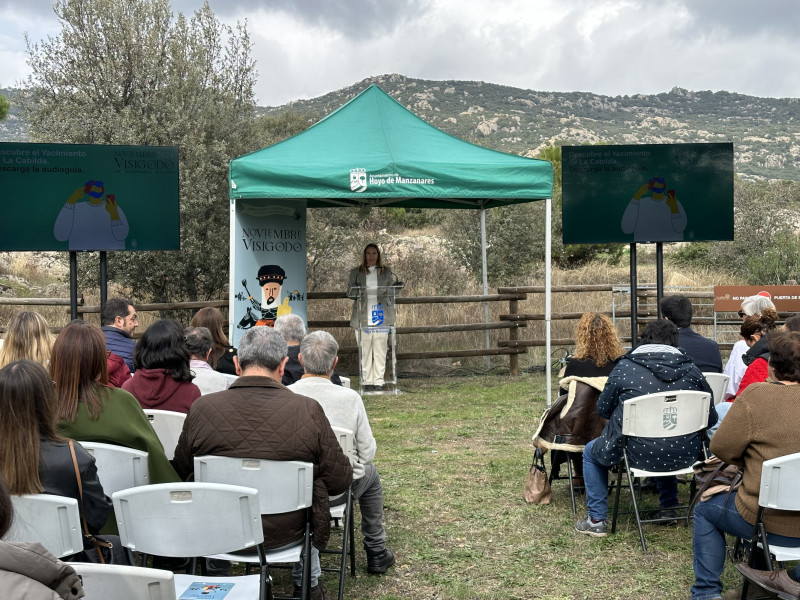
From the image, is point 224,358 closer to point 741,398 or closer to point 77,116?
point 741,398

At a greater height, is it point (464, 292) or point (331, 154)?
point (331, 154)

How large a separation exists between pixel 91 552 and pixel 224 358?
282cm

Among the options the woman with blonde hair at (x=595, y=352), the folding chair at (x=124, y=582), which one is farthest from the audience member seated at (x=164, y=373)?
the woman with blonde hair at (x=595, y=352)

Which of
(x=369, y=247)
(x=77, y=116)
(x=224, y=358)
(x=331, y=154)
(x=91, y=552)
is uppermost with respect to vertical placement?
(x=77, y=116)

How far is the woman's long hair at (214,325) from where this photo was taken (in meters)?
5.81

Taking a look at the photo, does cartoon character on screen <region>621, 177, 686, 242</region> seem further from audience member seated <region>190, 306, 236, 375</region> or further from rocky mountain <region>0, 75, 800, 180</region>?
rocky mountain <region>0, 75, 800, 180</region>

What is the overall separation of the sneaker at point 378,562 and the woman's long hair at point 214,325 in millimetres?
2042

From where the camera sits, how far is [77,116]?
13188 millimetres

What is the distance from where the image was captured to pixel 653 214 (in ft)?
28.9

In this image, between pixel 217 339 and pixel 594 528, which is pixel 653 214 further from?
pixel 217 339

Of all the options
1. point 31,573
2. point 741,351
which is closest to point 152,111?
point 741,351

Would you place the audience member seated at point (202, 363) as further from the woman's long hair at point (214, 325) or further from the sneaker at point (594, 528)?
the sneaker at point (594, 528)

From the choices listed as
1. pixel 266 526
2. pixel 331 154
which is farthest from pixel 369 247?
pixel 266 526

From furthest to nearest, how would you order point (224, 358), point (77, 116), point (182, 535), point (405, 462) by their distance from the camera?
point (77, 116), point (405, 462), point (224, 358), point (182, 535)
